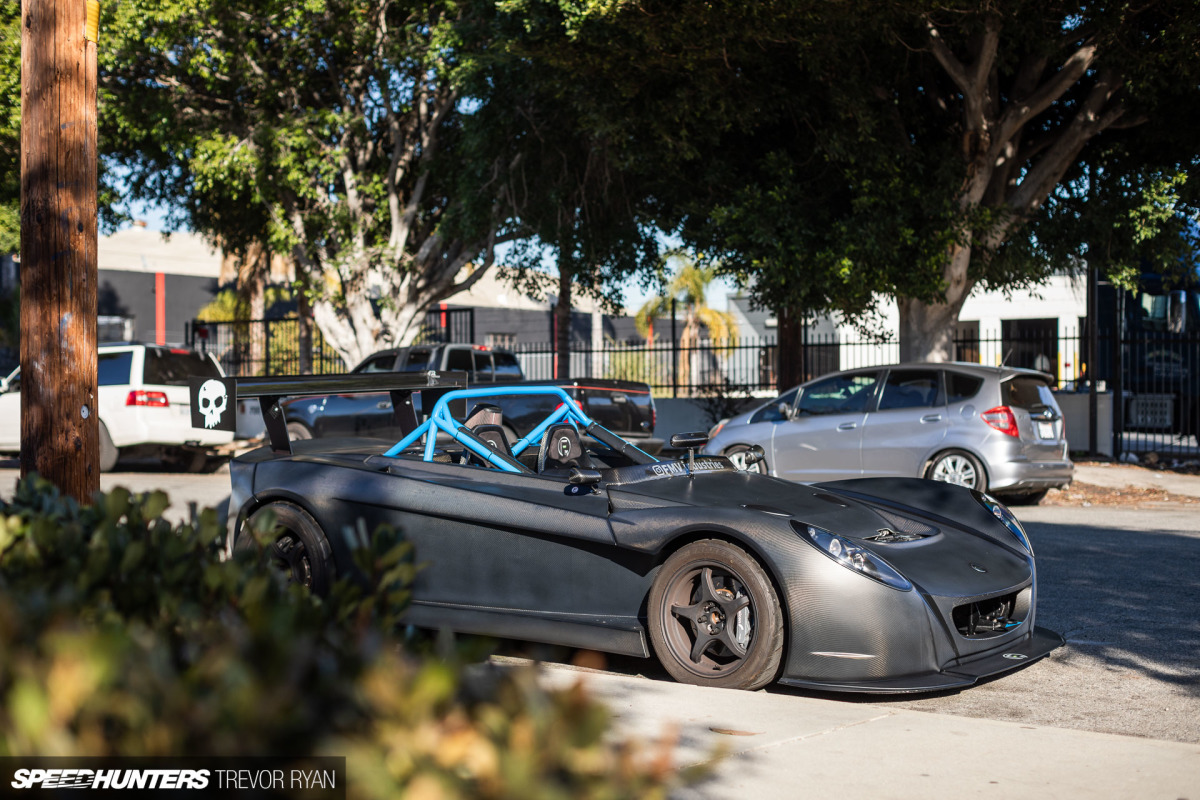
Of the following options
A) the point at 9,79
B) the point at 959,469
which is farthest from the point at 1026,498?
the point at 9,79

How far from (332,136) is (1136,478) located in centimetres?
1436

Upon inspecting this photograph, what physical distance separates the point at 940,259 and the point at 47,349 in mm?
11013

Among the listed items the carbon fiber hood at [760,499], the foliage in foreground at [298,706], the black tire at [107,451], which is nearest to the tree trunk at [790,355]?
the black tire at [107,451]

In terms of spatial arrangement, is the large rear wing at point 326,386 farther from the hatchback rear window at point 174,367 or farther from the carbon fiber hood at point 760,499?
the hatchback rear window at point 174,367

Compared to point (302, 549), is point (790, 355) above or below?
above

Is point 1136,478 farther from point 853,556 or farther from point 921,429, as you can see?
point 853,556

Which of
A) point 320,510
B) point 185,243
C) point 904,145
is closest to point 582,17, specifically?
point 904,145

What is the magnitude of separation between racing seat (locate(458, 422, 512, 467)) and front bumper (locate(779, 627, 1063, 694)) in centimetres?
215

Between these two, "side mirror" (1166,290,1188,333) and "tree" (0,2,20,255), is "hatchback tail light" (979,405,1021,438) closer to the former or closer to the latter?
"side mirror" (1166,290,1188,333)

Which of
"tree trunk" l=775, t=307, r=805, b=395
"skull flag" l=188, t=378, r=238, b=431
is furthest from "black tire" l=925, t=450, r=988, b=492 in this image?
"skull flag" l=188, t=378, r=238, b=431

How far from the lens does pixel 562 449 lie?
18.8 ft

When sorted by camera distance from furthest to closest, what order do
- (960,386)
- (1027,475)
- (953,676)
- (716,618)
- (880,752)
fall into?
(960,386) → (1027,475) → (716,618) → (953,676) → (880,752)

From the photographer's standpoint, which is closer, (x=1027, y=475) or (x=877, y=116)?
(x=1027, y=475)

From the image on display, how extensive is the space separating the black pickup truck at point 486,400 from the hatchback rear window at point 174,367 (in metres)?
1.37
